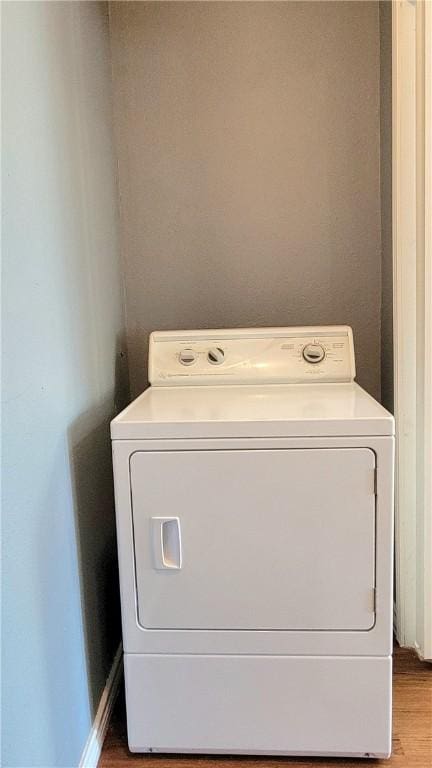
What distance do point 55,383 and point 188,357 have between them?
23.7 inches

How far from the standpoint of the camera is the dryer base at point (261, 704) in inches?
59.6

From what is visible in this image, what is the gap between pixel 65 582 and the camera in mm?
1438

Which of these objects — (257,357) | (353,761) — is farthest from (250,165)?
(353,761)

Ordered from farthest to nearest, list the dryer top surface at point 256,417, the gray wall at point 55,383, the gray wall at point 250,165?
the gray wall at point 250,165
the dryer top surface at point 256,417
the gray wall at point 55,383

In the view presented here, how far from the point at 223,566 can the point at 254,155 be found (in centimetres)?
123

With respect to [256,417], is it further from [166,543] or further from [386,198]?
[386,198]

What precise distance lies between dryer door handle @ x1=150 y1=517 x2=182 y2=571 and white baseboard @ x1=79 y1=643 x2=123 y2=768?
0.43m

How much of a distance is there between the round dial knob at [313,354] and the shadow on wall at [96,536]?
0.55 meters

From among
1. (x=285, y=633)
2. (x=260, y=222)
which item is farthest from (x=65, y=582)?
(x=260, y=222)

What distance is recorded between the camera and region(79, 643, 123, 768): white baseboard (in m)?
1.54

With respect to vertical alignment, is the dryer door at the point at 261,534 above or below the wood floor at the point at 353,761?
above

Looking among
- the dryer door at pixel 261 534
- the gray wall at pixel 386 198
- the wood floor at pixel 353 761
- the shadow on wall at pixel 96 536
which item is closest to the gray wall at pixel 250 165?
the gray wall at pixel 386 198

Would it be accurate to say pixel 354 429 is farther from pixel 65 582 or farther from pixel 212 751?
pixel 212 751

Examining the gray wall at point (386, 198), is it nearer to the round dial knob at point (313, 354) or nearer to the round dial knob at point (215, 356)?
the round dial knob at point (313, 354)
